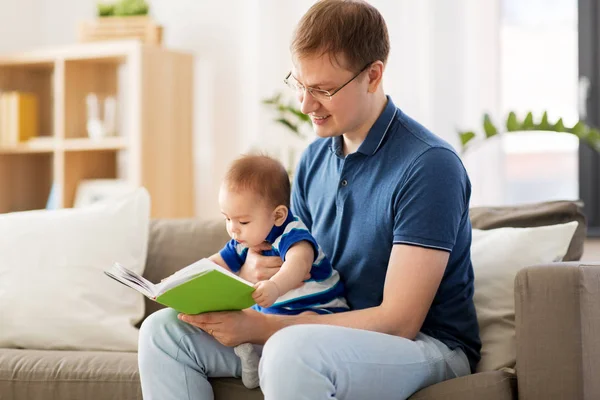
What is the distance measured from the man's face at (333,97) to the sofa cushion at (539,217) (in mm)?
586

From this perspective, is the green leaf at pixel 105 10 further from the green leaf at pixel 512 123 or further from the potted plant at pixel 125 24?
the green leaf at pixel 512 123

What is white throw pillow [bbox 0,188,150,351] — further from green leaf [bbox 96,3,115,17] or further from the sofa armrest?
green leaf [bbox 96,3,115,17]

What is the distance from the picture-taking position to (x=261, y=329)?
66.7 inches

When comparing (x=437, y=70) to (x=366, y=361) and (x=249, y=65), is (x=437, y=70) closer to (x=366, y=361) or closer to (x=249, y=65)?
(x=249, y=65)

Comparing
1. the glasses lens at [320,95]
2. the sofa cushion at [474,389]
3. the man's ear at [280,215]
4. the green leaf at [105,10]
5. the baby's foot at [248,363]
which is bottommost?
the sofa cushion at [474,389]

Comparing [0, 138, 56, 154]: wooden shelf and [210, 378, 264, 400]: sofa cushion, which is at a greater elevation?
[0, 138, 56, 154]: wooden shelf

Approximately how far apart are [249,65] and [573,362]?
249 centimetres

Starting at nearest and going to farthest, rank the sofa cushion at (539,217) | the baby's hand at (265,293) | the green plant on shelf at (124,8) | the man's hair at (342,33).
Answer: the baby's hand at (265,293)
the man's hair at (342,33)
the sofa cushion at (539,217)
the green plant on shelf at (124,8)

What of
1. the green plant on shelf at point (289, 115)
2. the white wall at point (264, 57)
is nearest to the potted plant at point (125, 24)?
the white wall at point (264, 57)

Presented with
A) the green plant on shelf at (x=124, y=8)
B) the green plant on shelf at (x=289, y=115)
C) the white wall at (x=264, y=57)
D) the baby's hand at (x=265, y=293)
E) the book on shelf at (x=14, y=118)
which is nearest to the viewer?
the baby's hand at (x=265, y=293)

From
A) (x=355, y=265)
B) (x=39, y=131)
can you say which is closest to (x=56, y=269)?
(x=355, y=265)

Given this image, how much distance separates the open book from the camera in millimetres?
1510

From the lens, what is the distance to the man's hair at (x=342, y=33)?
1.76m

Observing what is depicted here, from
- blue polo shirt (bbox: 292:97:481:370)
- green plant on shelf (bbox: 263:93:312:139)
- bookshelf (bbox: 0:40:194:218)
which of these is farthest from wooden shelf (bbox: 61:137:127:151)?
blue polo shirt (bbox: 292:97:481:370)
